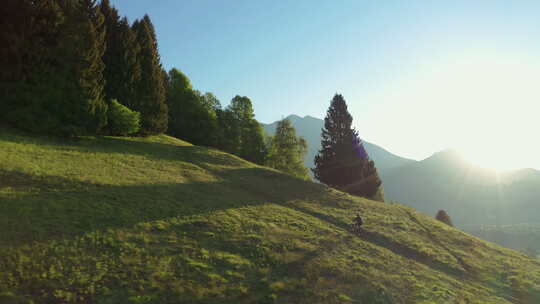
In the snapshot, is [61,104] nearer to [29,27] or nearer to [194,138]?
[29,27]

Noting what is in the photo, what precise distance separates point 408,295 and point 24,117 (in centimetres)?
3651

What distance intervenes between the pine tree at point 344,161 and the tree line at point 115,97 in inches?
7.2

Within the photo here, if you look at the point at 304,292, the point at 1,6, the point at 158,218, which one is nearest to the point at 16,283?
the point at 158,218

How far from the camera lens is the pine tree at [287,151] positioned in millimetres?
53812

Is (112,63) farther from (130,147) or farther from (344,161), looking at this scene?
(344,161)

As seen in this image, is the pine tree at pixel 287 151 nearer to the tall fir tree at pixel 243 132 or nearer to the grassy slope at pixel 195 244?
the tall fir tree at pixel 243 132

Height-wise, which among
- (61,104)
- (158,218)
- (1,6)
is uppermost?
(1,6)

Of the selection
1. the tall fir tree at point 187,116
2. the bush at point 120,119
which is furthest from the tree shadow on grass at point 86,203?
the tall fir tree at point 187,116

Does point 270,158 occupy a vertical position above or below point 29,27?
below

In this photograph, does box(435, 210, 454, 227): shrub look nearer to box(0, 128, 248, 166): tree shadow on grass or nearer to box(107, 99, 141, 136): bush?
box(0, 128, 248, 166): tree shadow on grass

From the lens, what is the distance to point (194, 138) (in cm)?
5553

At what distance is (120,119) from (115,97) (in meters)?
4.90

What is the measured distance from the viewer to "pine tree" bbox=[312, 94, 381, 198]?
48.6 meters

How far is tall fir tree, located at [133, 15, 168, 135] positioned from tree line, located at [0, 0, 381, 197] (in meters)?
0.15
